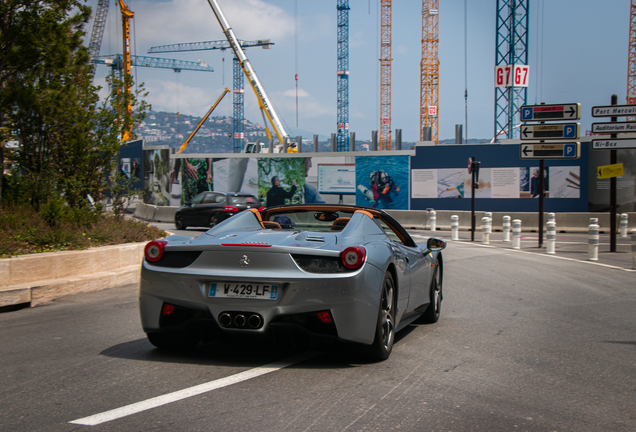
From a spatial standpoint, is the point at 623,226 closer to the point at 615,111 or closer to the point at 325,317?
the point at 615,111

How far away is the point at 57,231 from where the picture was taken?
937 centimetres

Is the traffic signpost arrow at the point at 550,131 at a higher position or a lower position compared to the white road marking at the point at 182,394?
higher

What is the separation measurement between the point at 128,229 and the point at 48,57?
333 centimetres

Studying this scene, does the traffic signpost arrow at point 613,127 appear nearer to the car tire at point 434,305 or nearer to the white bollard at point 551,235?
the white bollard at point 551,235

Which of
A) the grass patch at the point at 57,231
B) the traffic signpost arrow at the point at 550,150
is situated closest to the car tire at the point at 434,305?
the grass patch at the point at 57,231

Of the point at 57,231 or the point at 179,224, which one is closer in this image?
the point at 57,231

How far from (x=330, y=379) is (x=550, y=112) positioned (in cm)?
1831

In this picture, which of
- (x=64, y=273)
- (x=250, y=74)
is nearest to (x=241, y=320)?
(x=64, y=273)

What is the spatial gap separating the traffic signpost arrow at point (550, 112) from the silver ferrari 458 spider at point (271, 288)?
17162 millimetres

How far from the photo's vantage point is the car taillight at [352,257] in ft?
14.4

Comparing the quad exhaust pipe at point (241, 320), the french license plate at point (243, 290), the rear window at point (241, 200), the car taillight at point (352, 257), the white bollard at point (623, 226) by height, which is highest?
the rear window at point (241, 200)

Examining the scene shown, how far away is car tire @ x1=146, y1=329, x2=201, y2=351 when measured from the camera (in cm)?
492

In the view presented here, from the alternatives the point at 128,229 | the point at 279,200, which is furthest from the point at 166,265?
the point at 279,200

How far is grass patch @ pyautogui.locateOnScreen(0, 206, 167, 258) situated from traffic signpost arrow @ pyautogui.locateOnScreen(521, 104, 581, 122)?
45.7 ft
